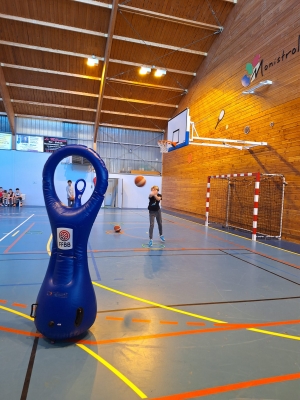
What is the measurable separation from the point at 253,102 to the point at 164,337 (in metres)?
10.8

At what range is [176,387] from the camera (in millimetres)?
2186

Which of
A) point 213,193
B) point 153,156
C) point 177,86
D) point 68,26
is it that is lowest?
point 213,193

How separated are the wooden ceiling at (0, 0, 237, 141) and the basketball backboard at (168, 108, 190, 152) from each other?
18.2 ft

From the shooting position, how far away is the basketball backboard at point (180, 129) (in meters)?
10.9

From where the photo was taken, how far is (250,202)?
11297 millimetres

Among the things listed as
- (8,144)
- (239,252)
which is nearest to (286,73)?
(239,252)

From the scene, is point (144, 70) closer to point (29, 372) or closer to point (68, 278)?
point (68, 278)

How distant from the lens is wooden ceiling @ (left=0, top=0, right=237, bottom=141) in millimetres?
13234

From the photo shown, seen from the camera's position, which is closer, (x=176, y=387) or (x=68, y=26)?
(x=176, y=387)

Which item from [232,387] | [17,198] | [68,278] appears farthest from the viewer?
[17,198]

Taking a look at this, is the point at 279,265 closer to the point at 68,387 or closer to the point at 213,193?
the point at 68,387

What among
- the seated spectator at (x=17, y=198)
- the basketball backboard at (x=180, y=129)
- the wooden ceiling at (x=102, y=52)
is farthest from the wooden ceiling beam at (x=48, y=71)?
the seated spectator at (x=17, y=198)

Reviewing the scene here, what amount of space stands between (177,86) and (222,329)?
17.8 meters

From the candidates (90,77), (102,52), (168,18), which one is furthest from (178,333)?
(90,77)
